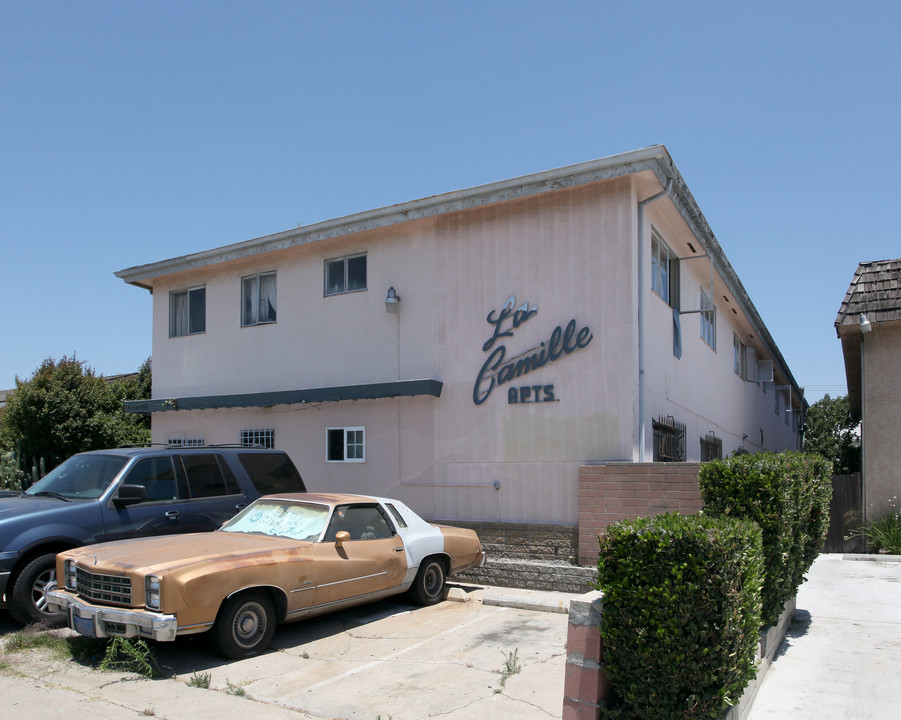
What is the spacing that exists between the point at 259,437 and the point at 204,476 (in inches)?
159

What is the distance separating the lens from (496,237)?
1139 centimetres

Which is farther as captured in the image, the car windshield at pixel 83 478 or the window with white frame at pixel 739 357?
the window with white frame at pixel 739 357

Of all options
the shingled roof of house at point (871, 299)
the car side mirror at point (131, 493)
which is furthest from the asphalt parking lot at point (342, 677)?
the shingled roof of house at point (871, 299)

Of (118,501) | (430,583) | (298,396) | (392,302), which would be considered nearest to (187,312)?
(298,396)

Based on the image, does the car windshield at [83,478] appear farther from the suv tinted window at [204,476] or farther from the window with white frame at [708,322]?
the window with white frame at [708,322]

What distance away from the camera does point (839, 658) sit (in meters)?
6.65

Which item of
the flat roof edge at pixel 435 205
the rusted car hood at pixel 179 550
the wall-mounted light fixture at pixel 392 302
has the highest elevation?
the flat roof edge at pixel 435 205

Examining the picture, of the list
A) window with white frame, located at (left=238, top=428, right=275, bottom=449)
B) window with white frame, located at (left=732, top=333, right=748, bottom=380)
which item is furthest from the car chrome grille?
window with white frame, located at (left=732, top=333, right=748, bottom=380)

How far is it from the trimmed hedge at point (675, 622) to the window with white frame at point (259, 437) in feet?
32.9

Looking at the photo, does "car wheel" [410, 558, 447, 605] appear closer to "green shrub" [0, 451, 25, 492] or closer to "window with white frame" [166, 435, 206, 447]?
"window with white frame" [166, 435, 206, 447]

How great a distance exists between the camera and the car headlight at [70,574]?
23.6ft

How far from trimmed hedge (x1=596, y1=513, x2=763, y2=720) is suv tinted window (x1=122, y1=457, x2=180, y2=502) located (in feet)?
21.4

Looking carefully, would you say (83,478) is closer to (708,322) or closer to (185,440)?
(185,440)

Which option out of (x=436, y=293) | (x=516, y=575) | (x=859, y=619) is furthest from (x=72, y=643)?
(x=859, y=619)
